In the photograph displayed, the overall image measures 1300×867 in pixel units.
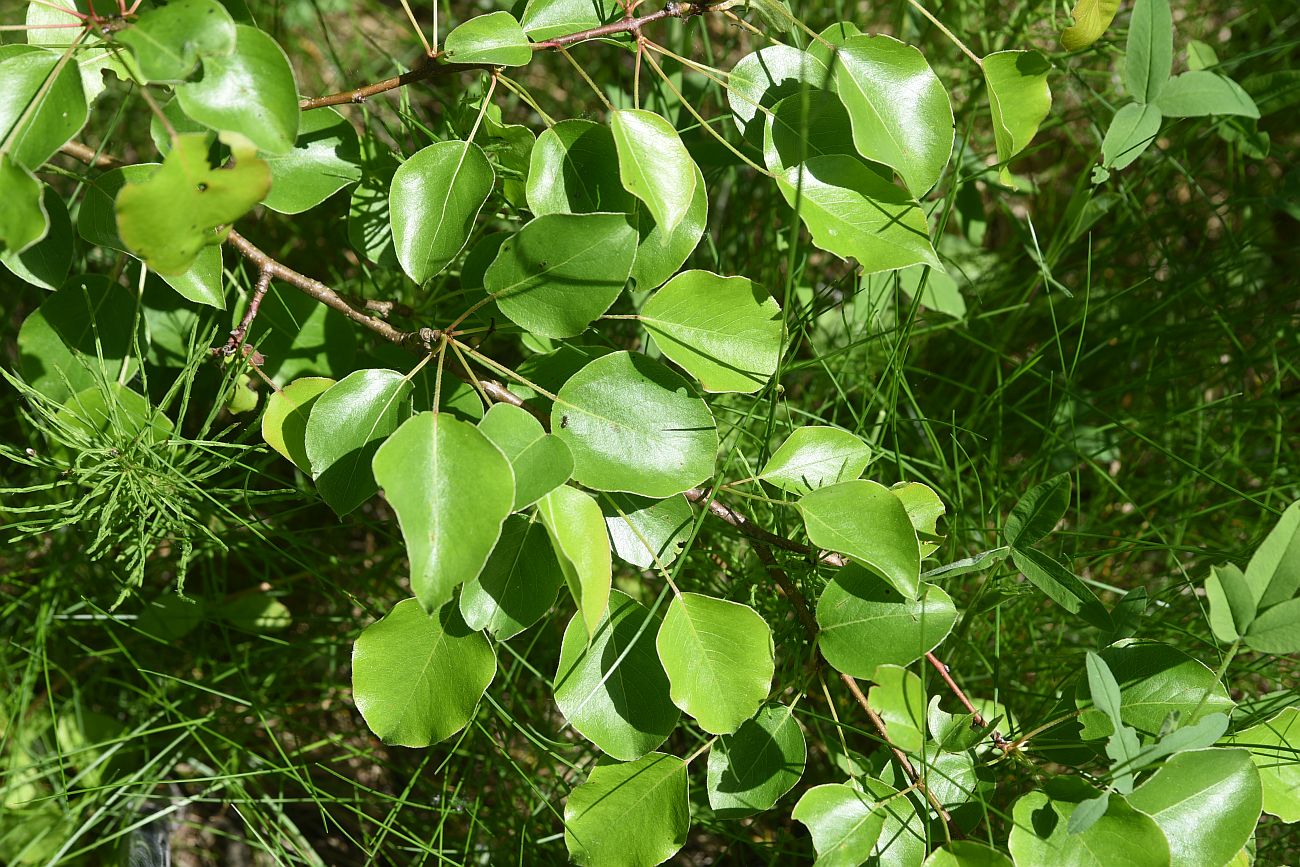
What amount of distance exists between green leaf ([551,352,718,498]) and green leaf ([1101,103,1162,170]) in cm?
53

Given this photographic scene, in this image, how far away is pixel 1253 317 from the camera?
1427 mm

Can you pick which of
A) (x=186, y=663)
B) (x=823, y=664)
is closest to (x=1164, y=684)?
(x=823, y=664)

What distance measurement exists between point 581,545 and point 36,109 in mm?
524

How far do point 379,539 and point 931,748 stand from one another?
0.95 m

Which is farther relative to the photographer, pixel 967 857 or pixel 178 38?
pixel 967 857

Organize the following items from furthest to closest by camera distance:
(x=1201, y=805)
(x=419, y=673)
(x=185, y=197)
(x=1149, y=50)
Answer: (x=1149, y=50) < (x=419, y=673) < (x=1201, y=805) < (x=185, y=197)

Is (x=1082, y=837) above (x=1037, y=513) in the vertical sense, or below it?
below

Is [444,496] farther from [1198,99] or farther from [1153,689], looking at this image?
[1198,99]

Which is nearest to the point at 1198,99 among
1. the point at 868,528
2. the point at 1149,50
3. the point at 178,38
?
the point at 1149,50

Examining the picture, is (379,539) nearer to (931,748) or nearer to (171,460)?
(171,460)

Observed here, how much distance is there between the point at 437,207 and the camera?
859mm

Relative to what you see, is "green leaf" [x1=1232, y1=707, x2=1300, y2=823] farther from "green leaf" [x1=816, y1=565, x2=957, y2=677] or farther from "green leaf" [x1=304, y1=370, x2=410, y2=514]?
"green leaf" [x1=304, y1=370, x2=410, y2=514]

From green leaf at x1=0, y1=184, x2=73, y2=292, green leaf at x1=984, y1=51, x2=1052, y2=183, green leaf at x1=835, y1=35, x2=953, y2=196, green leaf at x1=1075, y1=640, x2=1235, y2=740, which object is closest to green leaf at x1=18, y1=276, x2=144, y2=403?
green leaf at x1=0, y1=184, x2=73, y2=292

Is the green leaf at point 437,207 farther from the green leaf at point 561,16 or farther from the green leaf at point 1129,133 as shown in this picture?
the green leaf at point 1129,133
